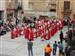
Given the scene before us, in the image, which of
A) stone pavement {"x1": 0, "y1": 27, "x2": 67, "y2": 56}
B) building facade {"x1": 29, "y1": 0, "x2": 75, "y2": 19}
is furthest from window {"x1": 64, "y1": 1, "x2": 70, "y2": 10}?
stone pavement {"x1": 0, "y1": 27, "x2": 67, "y2": 56}

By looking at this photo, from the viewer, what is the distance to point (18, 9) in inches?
2370

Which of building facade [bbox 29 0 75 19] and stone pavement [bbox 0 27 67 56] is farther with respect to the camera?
building facade [bbox 29 0 75 19]

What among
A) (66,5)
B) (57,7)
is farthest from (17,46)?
(66,5)

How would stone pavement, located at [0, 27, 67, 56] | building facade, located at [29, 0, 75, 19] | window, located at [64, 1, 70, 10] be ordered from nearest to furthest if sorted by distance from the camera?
stone pavement, located at [0, 27, 67, 56] → building facade, located at [29, 0, 75, 19] → window, located at [64, 1, 70, 10]

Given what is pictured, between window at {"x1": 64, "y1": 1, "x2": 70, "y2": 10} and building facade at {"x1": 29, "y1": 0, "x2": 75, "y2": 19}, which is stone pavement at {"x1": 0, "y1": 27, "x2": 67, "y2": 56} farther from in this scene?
window at {"x1": 64, "y1": 1, "x2": 70, "y2": 10}

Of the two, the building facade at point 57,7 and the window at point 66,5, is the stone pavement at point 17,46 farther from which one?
the window at point 66,5

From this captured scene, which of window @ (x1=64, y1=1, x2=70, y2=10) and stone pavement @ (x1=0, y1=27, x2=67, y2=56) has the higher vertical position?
window @ (x1=64, y1=1, x2=70, y2=10)

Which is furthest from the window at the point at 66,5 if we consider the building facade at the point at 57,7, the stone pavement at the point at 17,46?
the stone pavement at the point at 17,46

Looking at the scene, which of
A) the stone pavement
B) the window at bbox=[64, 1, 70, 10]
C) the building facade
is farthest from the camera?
the window at bbox=[64, 1, 70, 10]

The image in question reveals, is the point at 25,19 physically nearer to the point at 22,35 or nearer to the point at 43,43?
the point at 22,35

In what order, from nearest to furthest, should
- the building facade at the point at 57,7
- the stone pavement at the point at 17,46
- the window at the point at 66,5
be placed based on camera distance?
the stone pavement at the point at 17,46
the building facade at the point at 57,7
the window at the point at 66,5

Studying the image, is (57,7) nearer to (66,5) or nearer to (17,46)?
(66,5)

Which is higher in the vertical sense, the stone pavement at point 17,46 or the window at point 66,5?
the window at point 66,5

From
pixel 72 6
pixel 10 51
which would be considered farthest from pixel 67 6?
pixel 10 51
